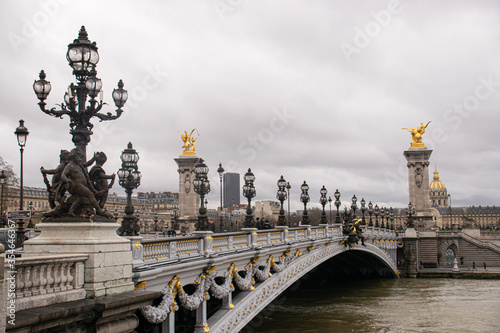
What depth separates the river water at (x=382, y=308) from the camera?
31438 mm

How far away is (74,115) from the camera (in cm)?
1090

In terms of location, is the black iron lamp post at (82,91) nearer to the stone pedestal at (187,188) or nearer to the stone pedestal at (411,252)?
the stone pedestal at (411,252)

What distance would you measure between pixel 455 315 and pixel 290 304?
1112cm

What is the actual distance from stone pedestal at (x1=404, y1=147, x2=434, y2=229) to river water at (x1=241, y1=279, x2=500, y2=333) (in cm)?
2515

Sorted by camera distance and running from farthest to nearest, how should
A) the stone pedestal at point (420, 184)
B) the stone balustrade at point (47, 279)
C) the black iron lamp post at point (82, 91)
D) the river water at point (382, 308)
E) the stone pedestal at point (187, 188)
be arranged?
the stone pedestal at point (420, 184), the stone pedestal at point (187, 188), the river water at point (382, 308), the black iron lamp post at point (82, 91), the stone balustrade at point (47, 279)

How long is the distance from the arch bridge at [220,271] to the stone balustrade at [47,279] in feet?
5.96

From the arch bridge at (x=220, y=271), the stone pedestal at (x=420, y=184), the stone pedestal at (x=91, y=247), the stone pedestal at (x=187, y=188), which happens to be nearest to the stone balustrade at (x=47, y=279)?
the stone pedestal at (x=91, y=247)

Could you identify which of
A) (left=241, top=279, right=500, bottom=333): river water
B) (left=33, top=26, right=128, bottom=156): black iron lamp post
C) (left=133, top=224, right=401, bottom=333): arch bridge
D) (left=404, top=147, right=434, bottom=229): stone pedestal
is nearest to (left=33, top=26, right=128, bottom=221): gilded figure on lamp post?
(left=33, top=26, right=128, bottom=156): black iron lamp post

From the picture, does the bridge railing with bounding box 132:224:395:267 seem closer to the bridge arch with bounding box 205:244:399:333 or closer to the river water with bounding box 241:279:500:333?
the bridge arch with bounding box 205:244:399:333

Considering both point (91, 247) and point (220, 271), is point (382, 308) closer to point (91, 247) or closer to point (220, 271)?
point (220, 271)

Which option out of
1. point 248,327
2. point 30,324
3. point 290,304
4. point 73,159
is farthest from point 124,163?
point 290,304

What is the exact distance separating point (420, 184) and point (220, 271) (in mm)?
67302

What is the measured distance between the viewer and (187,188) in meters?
74.6

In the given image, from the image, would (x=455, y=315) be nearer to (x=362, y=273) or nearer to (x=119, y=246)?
(x=362, y=273)
